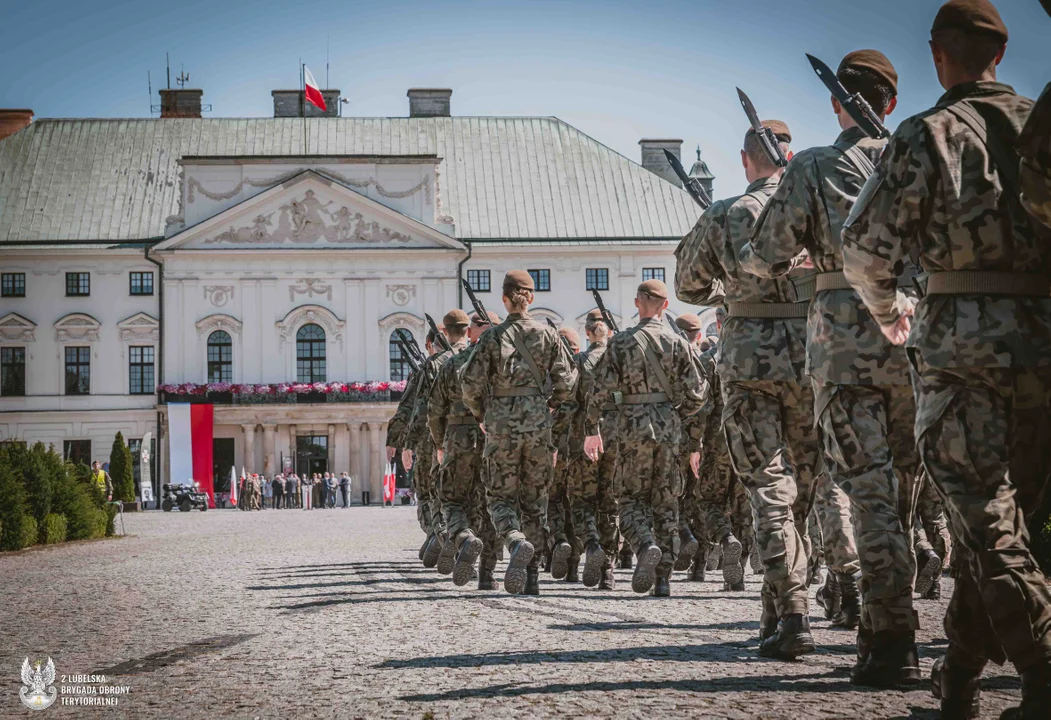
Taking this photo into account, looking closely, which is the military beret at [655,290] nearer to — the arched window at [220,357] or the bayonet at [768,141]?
the bayonet at [768,141]

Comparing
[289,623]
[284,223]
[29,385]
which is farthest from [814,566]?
[29,385]

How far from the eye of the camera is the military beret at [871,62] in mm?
6352

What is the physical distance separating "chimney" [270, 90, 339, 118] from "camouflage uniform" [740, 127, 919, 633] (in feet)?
215

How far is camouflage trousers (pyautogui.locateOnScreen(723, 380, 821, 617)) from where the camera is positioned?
6.63 m

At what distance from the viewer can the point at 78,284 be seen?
63.5 meters

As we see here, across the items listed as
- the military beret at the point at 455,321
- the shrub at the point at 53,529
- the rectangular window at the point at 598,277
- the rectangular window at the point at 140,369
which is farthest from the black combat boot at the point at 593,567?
the rectangular window at the point at 140,369

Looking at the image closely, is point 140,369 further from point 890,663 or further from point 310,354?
point 890,663

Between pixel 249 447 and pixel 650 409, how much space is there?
5195 centimetres

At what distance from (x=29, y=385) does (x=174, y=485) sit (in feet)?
46.7

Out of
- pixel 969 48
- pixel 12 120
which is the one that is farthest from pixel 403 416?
pixel 12 120

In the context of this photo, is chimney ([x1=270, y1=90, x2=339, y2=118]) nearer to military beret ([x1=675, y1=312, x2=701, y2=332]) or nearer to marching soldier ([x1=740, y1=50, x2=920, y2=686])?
military beret ([x1=675, y1=312, x2=701, y2=332])

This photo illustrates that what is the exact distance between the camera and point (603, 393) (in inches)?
437

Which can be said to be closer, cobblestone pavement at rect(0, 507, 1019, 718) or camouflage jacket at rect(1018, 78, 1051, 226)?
camouflage jacket at rect(1018, 78, 1051, 226)

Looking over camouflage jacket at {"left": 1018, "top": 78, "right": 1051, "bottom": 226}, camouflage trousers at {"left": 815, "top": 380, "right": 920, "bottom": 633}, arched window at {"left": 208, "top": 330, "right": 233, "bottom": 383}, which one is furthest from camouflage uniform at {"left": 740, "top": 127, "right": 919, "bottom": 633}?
arched window at {"left": 208, "top": 330, "right": 233, "bottom": 383}
